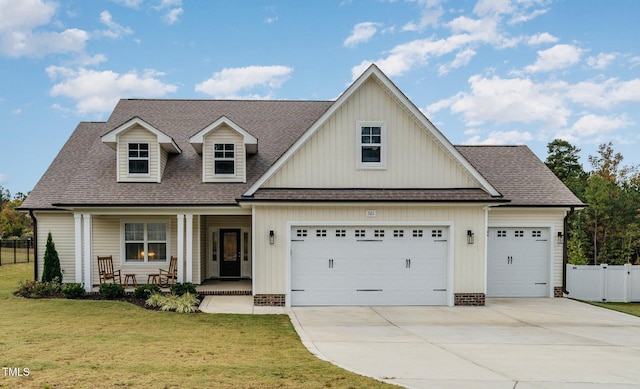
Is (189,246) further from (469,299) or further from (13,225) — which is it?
(13,225)

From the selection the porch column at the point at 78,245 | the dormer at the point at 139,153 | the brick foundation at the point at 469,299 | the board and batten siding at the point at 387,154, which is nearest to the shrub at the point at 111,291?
the porch column at the point at 78,245

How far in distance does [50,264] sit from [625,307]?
1994 centimetres

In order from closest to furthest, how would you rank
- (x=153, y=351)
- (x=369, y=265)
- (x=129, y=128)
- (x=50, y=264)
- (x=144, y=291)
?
1. (x=153, y=351)
2. (x=369, y=265)
3. (x=144, y=291)
4. (x=50, y=264)
5. (x=129, y=128)

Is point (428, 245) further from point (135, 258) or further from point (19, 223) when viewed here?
point (19, 223)

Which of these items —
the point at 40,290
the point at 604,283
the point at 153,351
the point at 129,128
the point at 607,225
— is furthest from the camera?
the point at 607,225

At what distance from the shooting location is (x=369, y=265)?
43.3 ft

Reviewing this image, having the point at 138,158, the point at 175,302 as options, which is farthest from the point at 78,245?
the point at 175,302

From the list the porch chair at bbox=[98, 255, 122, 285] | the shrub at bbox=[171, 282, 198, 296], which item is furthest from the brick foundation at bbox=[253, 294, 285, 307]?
the porch chair at bbox=[98, 255, 122, 285]

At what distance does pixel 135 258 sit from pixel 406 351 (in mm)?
11696

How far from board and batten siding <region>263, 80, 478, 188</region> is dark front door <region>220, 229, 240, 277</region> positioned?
18.2 feet

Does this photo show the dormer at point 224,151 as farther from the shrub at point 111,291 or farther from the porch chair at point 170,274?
the shrub at point 111,291

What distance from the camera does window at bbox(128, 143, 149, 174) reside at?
15.2 meters

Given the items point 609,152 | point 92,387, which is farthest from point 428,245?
point 609,152

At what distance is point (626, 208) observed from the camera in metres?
27.0
